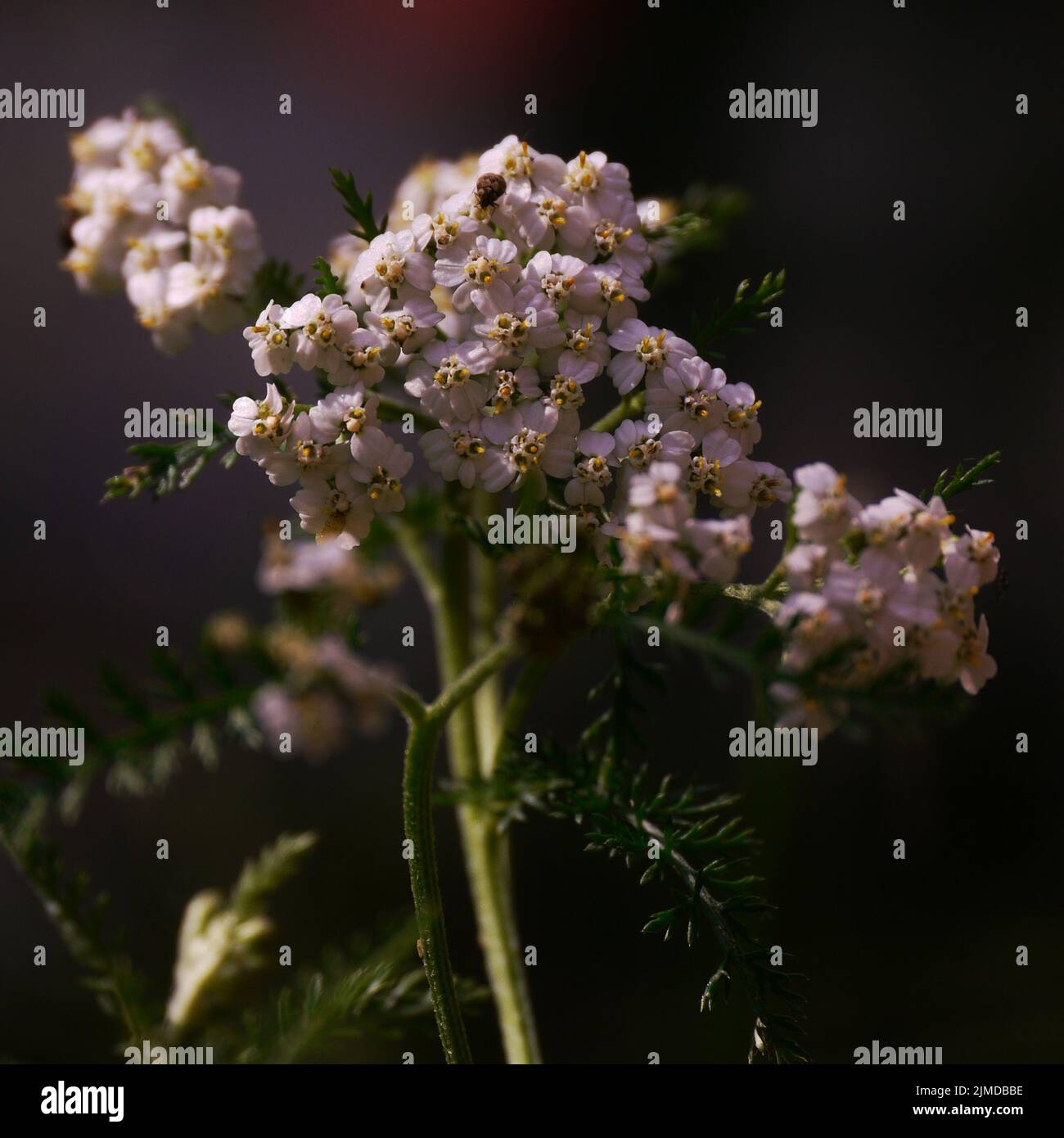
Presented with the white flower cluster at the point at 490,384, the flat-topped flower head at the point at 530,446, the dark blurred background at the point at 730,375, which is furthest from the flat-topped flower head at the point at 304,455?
the dark blurred background at the point at 730,375

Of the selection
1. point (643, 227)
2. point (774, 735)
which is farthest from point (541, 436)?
point (774, 735)

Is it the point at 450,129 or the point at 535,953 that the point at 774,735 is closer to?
the point at 535,953

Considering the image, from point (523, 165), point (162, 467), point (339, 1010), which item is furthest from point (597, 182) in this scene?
point (339, 1010)

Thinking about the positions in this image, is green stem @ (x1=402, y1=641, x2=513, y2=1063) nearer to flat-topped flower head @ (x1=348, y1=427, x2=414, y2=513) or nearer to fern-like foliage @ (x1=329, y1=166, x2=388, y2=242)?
flat-topped flower head @ (x1=348, y1=427, x2=414, y2=513)

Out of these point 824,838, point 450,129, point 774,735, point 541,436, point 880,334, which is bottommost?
point 824,838

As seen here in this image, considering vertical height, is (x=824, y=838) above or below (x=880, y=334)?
below
